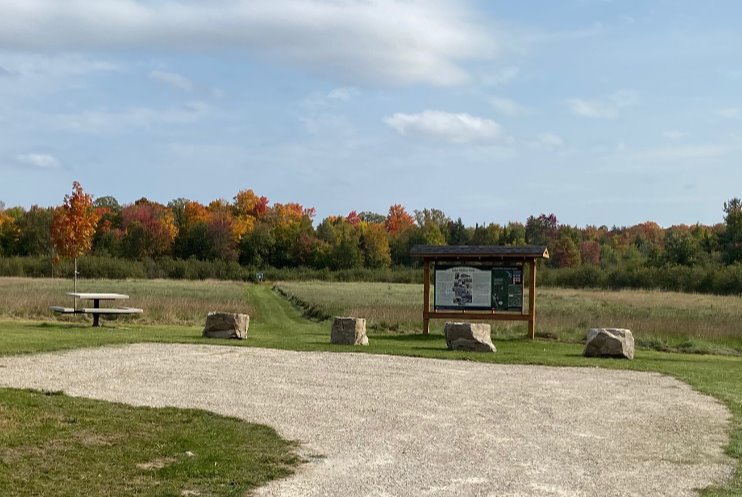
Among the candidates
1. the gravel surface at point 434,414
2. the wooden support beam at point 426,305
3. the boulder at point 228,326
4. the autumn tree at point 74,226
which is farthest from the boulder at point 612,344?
the autumn tree at point 74,226

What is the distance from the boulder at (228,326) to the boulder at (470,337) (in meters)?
4.71

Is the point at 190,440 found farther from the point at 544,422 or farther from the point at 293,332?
the point at 293,332

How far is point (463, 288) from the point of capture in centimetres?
2267

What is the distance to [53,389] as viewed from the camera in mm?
11328

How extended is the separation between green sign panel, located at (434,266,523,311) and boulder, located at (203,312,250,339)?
5.24 meters

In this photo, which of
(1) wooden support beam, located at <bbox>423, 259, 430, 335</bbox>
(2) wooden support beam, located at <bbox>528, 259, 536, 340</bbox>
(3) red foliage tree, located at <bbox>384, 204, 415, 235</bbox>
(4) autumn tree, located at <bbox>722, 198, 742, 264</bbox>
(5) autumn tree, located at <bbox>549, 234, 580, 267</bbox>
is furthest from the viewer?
(3) red foliage tree, located at <bbox>384, 204, 415, 235</bbox>

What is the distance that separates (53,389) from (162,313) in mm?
16493

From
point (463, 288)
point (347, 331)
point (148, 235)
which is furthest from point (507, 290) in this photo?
point (148, 235)

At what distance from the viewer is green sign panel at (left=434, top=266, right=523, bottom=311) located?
2241 cm

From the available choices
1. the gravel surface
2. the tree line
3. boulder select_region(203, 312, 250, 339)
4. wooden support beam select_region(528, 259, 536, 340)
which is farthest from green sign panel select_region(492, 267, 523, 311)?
the tree line

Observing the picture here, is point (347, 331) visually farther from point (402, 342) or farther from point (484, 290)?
point (484, 290)

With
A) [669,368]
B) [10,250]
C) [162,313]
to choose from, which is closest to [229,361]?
[669,368]

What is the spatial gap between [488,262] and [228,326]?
22.7 ft

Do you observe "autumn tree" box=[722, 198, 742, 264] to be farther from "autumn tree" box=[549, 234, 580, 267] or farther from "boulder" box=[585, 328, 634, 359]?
"boulder" box=[585, 328, 634, 359]
